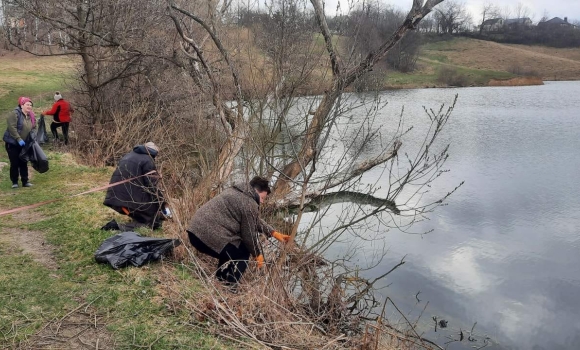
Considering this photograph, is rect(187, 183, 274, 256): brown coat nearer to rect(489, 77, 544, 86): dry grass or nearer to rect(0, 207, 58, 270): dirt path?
rect(0, 207, 58, 270): dirt path

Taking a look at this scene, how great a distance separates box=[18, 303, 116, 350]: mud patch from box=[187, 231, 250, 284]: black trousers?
119 centimetres

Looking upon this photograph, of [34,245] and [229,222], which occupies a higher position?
[229,222]

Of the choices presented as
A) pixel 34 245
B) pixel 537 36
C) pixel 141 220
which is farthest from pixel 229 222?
pixel 537 36

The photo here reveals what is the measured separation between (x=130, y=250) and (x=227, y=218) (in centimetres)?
126

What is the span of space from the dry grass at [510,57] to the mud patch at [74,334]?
5081 cm

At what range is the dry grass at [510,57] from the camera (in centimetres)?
5044

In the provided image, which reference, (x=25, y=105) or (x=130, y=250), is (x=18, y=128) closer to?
(x=25, y=105)

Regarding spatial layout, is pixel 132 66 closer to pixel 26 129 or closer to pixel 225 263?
pixel 26 129

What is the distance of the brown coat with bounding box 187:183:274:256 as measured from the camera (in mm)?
5508

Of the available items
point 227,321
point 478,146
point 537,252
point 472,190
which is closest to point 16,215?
point 227,321

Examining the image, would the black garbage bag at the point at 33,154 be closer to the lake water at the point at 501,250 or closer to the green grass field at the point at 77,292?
the green grass field at the point at 77,292

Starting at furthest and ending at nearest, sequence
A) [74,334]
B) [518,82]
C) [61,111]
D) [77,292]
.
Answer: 1. [518,82]
2. [61,111]
3. [77,292]
4. [74,334]

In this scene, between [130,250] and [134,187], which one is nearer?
[130,250]

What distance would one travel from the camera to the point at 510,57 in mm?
54219
